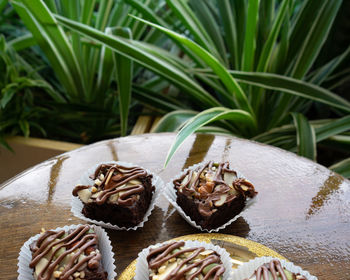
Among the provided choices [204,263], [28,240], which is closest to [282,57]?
[204,263]

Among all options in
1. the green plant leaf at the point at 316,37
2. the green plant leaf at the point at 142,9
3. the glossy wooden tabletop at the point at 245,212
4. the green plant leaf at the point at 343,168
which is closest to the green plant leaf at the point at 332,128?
the green plant leaf at the point at 343,168

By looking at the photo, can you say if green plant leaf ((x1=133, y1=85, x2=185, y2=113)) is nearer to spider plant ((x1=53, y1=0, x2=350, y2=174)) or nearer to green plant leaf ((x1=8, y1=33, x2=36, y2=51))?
spider plant ((x1=53, y1=0, x2=350, y2=174))

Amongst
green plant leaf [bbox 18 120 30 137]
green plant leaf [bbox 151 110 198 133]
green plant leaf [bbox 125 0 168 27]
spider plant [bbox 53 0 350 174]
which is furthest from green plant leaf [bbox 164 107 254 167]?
green plant leaf [bbox 18 120 30 137]

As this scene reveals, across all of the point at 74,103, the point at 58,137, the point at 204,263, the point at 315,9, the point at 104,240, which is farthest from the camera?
the point at 58,137

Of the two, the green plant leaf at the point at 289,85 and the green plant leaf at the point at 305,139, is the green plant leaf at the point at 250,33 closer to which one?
the green plant leaf at the point at 289,85

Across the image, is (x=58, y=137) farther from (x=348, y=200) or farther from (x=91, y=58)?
(x=348, y=200)
